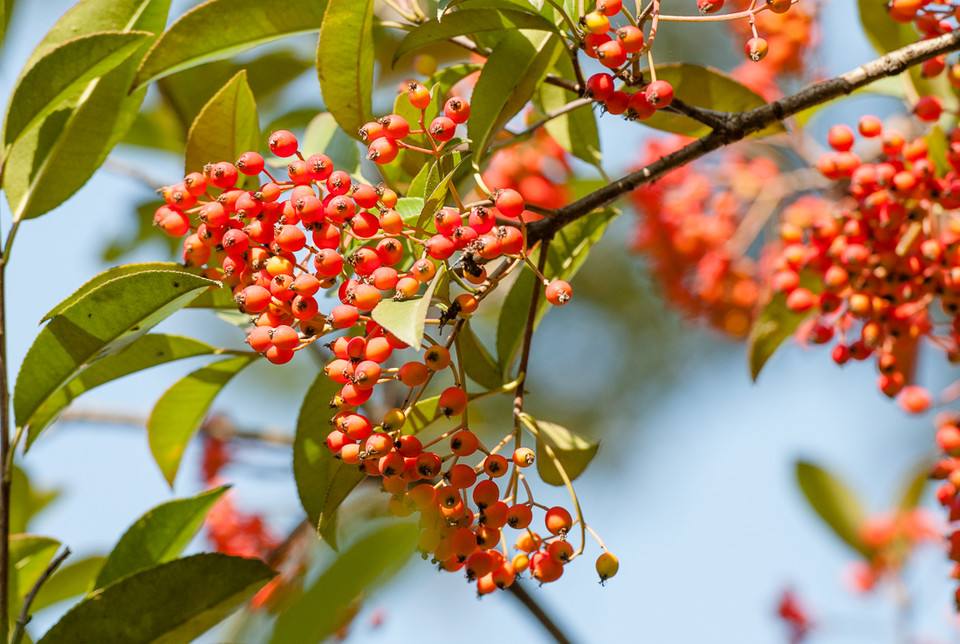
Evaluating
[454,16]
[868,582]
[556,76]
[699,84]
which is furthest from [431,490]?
[868,582]

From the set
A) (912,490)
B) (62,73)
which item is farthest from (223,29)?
(912,490)

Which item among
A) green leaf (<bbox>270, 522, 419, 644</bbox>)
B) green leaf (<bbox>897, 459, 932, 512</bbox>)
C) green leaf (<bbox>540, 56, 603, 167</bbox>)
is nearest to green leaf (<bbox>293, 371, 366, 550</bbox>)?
green leaf (<bbox>270, 522, 419, 644</bbox>)

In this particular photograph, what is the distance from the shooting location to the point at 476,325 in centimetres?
392

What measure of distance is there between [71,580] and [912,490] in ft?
9.46

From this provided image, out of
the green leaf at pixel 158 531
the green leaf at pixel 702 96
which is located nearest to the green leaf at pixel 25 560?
the green leaf at pixel 158 531

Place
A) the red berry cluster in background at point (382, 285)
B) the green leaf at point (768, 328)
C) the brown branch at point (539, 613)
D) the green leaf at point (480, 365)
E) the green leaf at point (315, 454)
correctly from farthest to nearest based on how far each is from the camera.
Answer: the green leaf at point (768, 328), the brown branch at point (539, 613), the green leaf at point (480, 365), the green leaf at point (315, 454), the red berry cluster in background at point (382, 285)

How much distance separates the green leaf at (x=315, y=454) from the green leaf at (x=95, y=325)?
0.99 ft

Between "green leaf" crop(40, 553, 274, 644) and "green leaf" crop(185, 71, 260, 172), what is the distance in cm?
65

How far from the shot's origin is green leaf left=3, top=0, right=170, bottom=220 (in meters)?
1.84

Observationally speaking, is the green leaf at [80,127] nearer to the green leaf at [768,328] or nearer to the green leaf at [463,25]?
the green leaf at [463,25]

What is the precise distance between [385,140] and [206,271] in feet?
1.27

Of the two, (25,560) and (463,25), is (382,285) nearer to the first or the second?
(463,25)

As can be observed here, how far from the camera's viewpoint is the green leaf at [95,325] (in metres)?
1.53

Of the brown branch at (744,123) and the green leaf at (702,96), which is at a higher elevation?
the brown branch at (744,123)
